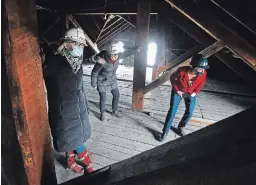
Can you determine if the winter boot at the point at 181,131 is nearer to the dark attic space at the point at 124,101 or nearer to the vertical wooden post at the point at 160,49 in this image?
the dark attic space at the point at 124,101

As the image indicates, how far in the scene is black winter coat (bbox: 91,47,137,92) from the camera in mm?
4758

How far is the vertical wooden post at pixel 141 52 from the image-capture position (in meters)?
4.74

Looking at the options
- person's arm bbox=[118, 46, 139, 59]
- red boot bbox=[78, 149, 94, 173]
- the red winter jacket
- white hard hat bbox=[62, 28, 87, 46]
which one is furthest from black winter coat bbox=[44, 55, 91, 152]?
person's arm bbox=[118, 46, 139, 59]

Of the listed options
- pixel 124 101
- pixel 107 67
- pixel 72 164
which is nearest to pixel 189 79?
pixel 107 67

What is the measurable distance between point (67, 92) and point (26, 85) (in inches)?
76.8

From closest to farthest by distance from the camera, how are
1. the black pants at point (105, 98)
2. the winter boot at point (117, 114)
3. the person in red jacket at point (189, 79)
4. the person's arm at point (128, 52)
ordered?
the person in red jacket at point (189, 79)
the person's arm at point (128, 52)
the black pants at point (105, 98)
the winter boot at point (117, 114)

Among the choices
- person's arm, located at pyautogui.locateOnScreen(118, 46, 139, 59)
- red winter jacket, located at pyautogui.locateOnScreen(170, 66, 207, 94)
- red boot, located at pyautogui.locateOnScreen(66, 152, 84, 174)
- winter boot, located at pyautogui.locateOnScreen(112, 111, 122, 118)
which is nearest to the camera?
red boot, located at pyautogui.locateOnScreen(66, 152, 84, 174)

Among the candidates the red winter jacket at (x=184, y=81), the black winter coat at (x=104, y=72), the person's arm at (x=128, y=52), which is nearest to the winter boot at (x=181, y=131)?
the red winter jacket at (x=184, y=81)

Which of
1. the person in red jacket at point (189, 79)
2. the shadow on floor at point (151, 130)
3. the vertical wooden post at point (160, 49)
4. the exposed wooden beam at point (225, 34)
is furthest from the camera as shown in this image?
the vertical wooden post at point (160, 49)

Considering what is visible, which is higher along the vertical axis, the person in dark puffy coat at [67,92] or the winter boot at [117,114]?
the person in dark puffy coat at [67,92]

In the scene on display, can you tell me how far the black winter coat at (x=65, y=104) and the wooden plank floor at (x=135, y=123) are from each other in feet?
3.14

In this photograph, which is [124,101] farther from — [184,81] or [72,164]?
[72,164]

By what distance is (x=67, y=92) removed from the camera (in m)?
2.88

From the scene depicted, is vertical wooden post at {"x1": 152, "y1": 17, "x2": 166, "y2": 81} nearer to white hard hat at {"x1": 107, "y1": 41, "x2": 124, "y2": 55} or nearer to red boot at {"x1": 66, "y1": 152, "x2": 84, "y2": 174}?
white hard hat at {"x1": 107, "y1": 41, "x2": 124, "y2": 55}
